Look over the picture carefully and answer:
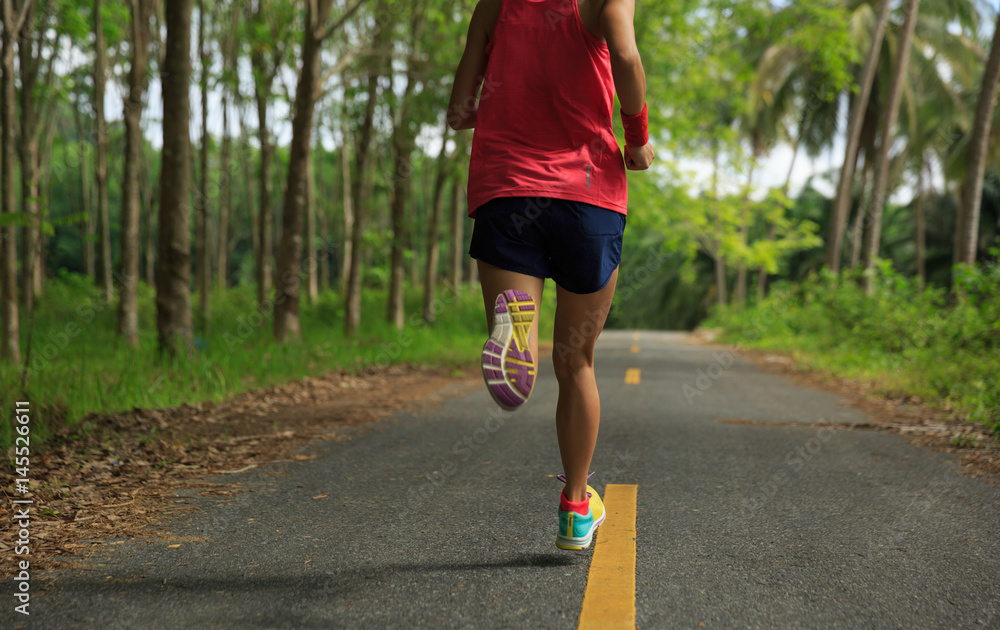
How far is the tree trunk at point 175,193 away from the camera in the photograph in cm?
729

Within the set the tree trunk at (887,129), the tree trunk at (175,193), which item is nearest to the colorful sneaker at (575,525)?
the tree trunk at (175,193)

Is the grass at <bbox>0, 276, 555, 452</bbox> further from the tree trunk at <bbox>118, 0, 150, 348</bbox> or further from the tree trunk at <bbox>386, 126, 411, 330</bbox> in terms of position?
the tree trunk at <bbox>386, 126, 411, 330</bbox>

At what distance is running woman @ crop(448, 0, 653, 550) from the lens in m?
2.30

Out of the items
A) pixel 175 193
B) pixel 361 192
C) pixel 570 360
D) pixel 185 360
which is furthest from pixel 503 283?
pixel 361 192

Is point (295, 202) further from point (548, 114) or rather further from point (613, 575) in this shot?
point (613, 575)

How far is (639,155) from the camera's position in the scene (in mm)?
2461

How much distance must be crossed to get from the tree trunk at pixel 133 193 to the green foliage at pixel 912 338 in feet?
33.4

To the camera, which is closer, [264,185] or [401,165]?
[401,165]

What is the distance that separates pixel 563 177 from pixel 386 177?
14252 millimetres

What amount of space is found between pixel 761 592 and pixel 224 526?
2075 millimetres

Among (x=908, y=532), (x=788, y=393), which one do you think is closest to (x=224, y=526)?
(x=908, y=532)

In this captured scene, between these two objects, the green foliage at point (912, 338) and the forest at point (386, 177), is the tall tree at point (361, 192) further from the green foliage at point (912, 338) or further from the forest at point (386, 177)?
the green foliage at point (912, 338)

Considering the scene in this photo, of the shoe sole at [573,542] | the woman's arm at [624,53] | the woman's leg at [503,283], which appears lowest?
the shoe sole at [573,542]

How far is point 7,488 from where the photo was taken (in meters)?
3.19
